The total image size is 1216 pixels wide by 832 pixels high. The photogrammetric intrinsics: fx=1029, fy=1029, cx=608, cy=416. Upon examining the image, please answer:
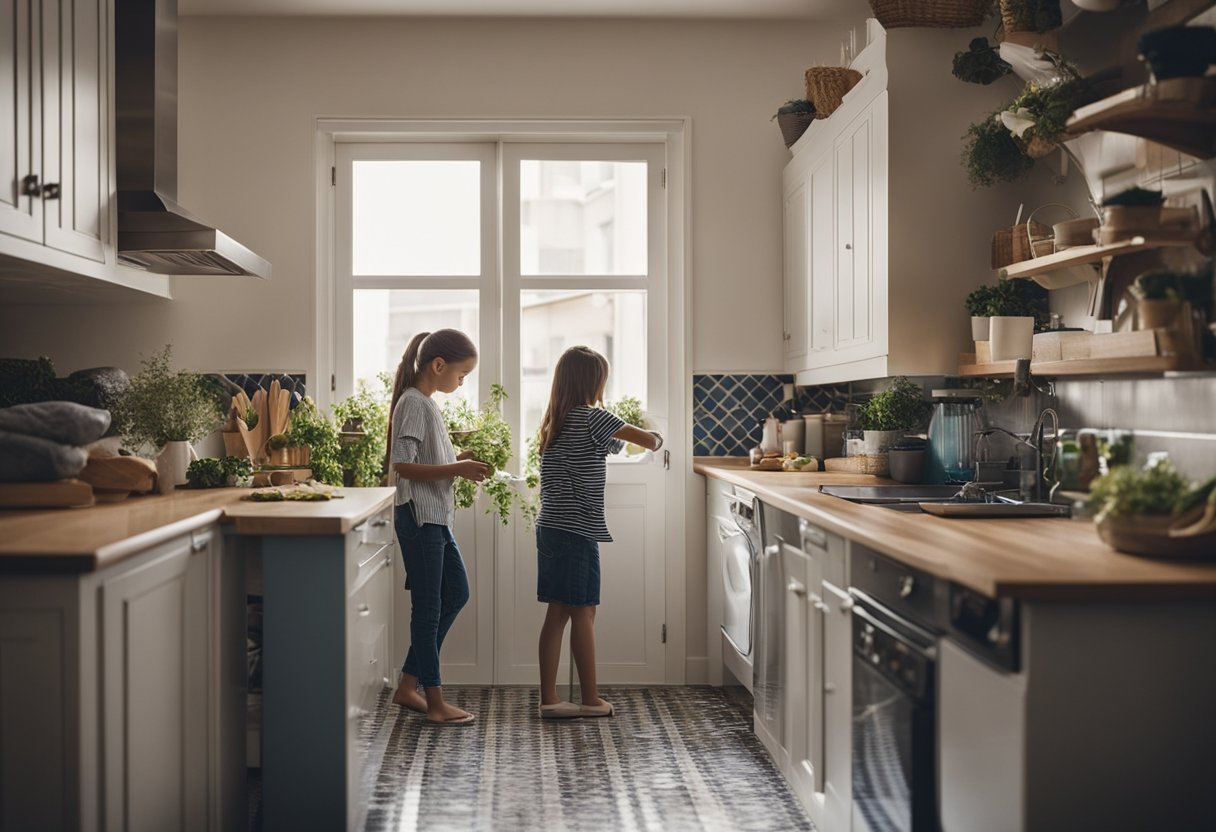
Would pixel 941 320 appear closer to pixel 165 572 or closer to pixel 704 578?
pixel 704 578

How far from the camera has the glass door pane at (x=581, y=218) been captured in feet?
14.6

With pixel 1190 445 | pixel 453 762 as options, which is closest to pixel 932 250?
pixel 1190 445

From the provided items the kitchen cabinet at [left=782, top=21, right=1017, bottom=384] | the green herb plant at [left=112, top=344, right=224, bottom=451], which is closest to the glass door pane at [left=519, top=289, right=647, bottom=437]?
the kitchen cabinet at [left=782, top=21, right=1017, bottom=384]

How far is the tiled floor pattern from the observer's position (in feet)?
9.44

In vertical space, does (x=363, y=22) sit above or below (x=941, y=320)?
above

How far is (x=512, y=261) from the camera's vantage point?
4.43m

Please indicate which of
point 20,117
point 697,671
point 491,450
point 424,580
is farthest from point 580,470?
point 20,117

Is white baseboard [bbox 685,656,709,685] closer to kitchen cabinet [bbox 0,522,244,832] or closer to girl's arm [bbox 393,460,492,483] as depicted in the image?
girl's arm [bbox 393,460,492,483]

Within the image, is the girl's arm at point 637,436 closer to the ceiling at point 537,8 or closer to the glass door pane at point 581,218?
the glass door pane at point 581,218

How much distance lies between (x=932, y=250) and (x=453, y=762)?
87.8 inches

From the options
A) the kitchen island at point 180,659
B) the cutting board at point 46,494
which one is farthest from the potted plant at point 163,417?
the cutting board at point 46,494

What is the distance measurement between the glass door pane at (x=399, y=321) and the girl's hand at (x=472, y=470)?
87 centimetres

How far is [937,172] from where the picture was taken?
3139mm

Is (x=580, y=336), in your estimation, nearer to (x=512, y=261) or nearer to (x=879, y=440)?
(x=512, y=261)
